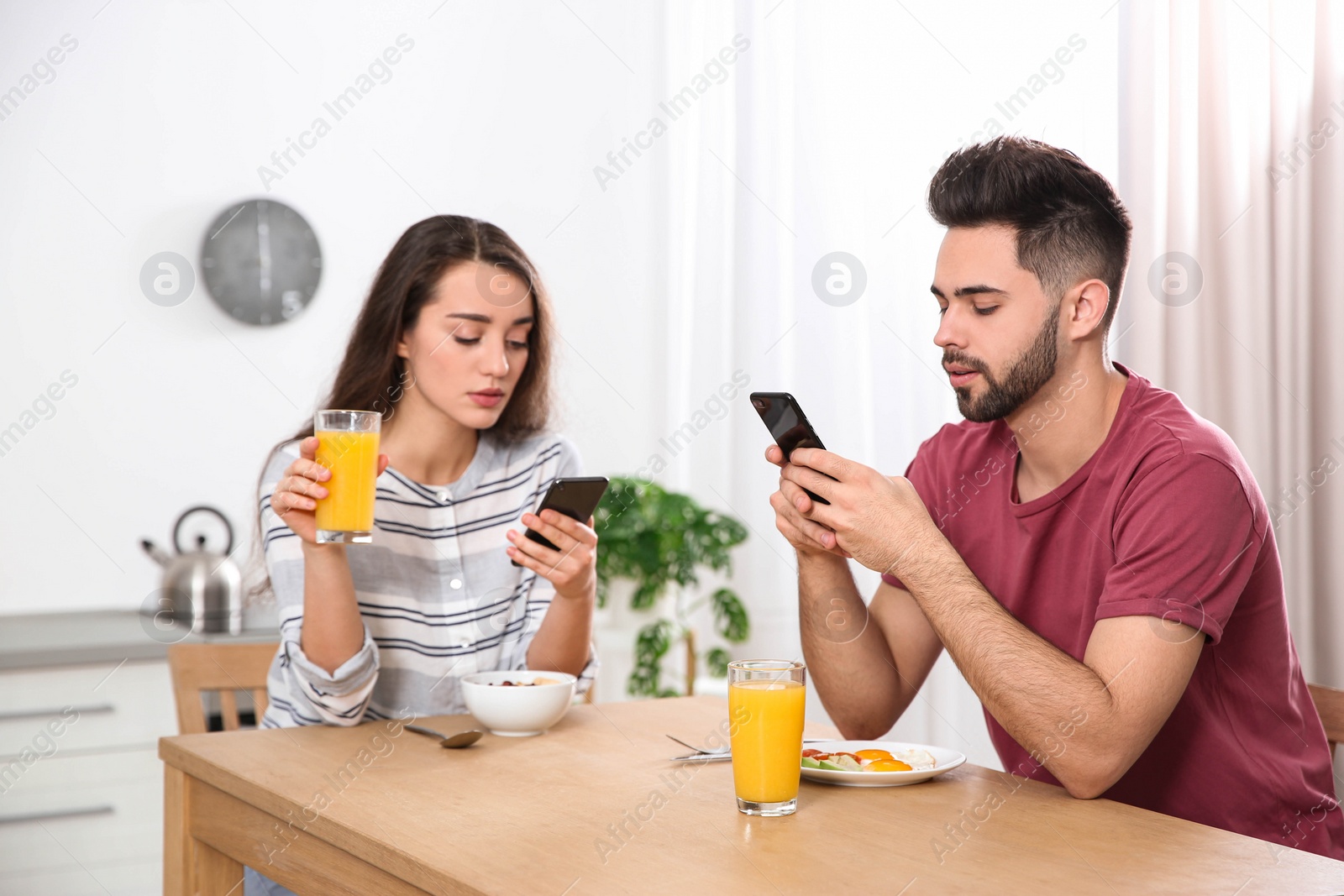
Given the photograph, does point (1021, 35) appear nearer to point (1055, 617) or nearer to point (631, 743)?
point (1055, 617)

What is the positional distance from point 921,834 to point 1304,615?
120cm

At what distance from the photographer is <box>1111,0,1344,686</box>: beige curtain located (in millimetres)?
1902

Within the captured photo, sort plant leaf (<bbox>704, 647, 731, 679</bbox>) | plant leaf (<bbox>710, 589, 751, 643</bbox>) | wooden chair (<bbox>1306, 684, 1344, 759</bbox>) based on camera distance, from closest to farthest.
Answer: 1. wooden chair (<bbox>1306, 684, 1344, 759</bbox>)
2. plant leaf (<bbox>710, 589, 751, 643</bbox>)
3. plant leaf (<bbox>704, 647, 731, 679</bbox>)

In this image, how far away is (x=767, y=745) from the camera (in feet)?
3.54

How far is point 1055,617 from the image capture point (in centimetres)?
143

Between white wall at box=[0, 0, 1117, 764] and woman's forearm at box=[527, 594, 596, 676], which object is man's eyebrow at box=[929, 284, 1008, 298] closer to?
woman's forearm at box=[527, 594, 596, 676]

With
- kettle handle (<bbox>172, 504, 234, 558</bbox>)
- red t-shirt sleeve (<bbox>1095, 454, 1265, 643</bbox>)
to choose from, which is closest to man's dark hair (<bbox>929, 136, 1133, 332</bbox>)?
red t-shirt sleeve (<bbox>1095, 454, 1265, 643</bbox>)

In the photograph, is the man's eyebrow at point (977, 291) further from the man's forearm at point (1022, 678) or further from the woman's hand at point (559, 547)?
the woman's hand at point (559, 547)

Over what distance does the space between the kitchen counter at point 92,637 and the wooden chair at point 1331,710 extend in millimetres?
2039

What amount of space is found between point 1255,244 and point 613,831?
5.07ft

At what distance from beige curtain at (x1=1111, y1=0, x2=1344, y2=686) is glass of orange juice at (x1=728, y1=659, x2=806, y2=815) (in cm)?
120

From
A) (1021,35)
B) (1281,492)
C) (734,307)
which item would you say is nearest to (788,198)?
(734,307)

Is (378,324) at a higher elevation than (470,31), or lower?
lower

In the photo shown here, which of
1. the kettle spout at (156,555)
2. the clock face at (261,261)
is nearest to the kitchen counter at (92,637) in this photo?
the kettle spout at (156,555)
